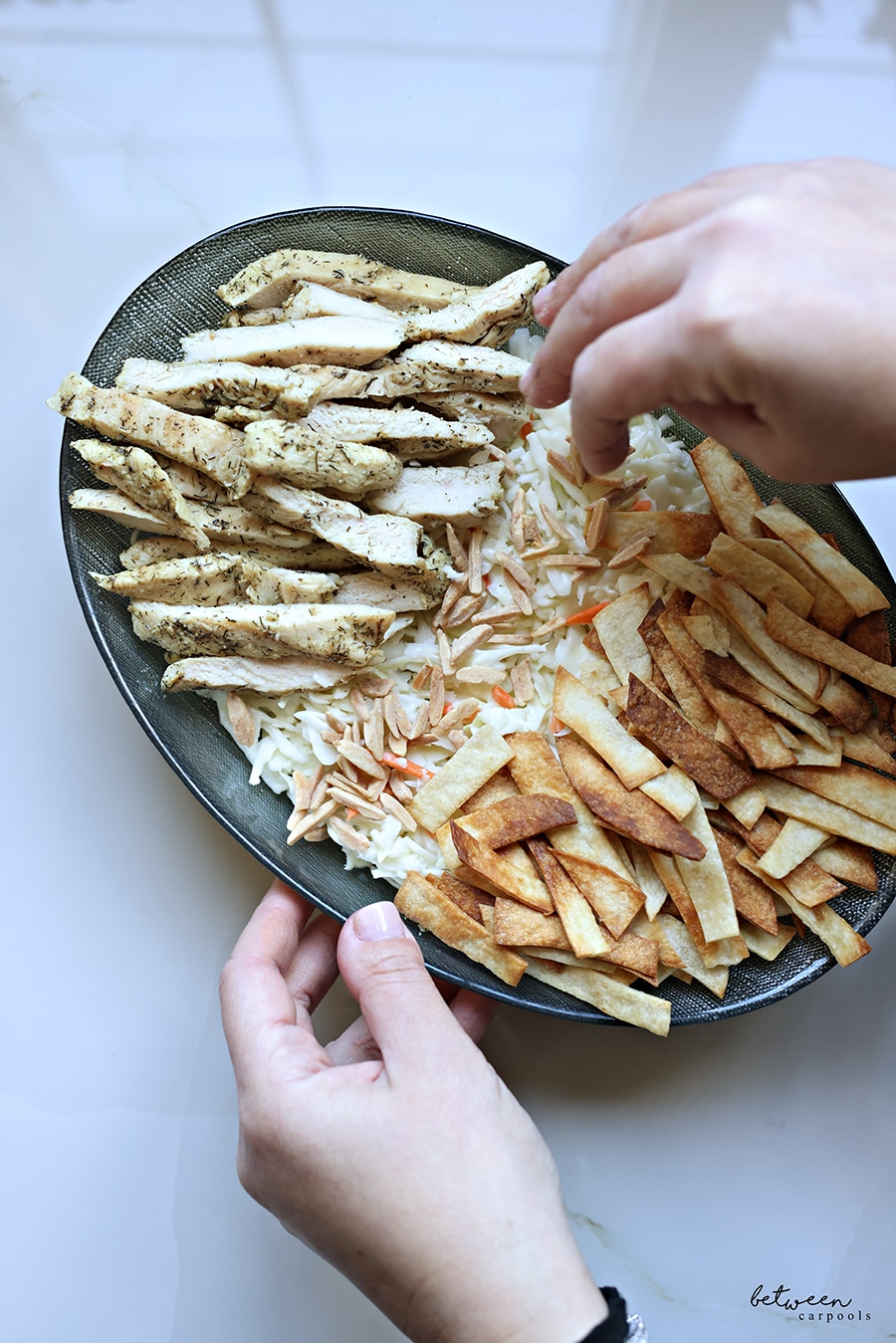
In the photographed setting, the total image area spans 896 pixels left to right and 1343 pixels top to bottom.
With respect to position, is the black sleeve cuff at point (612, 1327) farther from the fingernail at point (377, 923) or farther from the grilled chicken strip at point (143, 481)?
the grilled chicken strip at point (143, 481)

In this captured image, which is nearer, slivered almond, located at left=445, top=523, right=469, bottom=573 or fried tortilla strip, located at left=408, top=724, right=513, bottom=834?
fried tortilla strip, located at left=408, top=724, right=513, bottom=834

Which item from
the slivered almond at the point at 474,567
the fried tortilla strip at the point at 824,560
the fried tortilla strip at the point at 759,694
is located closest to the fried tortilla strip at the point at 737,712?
the fried tortilla strip at the point at 759,694

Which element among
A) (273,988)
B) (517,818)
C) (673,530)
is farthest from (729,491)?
(273,988)

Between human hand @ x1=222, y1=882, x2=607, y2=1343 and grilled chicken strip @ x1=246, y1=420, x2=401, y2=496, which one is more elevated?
grilled chicken strip @ x1=246, y1=420, x2=401, y2=496

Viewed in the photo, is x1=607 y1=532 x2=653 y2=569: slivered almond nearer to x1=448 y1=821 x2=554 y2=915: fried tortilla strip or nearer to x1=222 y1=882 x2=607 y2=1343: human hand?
x1=448 y1=821 x2=554 y2=915: fried tortilla strip

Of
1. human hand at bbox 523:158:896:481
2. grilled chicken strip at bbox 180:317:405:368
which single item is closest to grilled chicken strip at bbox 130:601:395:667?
grilled chicken strip at bbox 180:317:405:368

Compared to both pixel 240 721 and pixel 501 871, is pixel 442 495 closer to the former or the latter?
pixel 240 721
